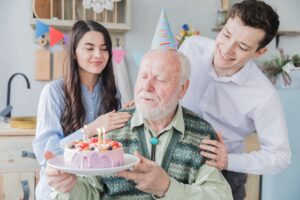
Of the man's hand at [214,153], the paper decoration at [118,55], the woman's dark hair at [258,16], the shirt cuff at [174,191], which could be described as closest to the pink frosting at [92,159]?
the shirt cuff at [174,191]

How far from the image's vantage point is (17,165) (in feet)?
7.88

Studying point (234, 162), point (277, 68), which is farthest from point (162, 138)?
point (277, 68)

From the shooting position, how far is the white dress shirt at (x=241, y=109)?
1506 mm

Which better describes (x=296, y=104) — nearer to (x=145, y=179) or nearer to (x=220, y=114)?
(x=220, y=114)

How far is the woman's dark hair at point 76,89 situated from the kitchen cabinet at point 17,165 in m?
0.83

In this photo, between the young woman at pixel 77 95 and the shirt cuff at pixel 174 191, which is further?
the young woman at pixel 77 95

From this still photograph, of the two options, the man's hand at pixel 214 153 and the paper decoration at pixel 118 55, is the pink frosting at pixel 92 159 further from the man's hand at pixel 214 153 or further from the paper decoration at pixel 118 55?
the paper decoration at pixel 118 55

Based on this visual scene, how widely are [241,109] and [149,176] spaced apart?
65 cm

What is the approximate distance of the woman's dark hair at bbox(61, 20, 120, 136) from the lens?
5.43 ft

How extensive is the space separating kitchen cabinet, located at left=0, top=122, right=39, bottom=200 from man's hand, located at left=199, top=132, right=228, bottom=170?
1411 mm

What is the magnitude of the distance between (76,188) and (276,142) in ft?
2.66

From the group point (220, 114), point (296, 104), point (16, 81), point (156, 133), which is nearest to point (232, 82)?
point (220, 114)

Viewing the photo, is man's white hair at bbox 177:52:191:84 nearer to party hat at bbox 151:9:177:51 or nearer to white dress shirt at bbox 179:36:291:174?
party hat at bbox 151:9:177:51

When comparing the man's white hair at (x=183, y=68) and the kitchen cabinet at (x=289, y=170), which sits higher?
the man's white hair at (x=183, y=68)
